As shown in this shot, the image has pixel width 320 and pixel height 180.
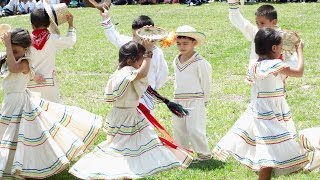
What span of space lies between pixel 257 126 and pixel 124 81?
4.00 feet

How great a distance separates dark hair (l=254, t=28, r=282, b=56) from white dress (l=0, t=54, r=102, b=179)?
180cm

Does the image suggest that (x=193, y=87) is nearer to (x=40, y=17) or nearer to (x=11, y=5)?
(x=40, y=17)

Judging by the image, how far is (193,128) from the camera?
6598mm

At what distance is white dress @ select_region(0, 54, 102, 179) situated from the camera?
5.65 meters

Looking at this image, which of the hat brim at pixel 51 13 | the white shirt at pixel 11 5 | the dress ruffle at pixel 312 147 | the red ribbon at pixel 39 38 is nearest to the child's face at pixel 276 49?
the dress ruffle at pixel 312 147

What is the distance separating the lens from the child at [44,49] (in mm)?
6590

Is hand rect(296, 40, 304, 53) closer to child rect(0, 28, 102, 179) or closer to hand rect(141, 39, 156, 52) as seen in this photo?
hand rect(141, 39, 156, 52)

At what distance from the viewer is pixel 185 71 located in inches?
260

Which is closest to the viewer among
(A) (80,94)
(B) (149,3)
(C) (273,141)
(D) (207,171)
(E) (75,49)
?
(C) (273,141)

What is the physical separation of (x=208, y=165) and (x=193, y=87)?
0.81 metres

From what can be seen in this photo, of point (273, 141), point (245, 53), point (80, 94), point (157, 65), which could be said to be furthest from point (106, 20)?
point (245, 53)

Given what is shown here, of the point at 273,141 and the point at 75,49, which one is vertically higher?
the point at 273,141

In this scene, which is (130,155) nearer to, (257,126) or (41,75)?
(257,126)

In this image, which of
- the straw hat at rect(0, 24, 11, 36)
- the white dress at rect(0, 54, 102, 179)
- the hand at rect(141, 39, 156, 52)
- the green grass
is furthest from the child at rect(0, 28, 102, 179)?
the hand at rect(141, 39, 156, 52)
